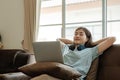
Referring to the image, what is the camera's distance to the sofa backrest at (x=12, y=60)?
2.88m

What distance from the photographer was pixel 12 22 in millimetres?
4484

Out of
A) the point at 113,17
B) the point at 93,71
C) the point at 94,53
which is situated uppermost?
the point at 113,17

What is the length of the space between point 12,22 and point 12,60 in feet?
5.49

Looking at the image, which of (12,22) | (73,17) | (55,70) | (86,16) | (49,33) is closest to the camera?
(55,70)

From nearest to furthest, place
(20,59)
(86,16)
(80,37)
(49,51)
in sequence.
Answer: (49,51), (80,37), (20,59), (86,16)

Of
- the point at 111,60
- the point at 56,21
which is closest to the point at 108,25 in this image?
the point at 56,21

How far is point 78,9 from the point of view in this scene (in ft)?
13.5

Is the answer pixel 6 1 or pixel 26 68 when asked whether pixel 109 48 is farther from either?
pixel 6 1

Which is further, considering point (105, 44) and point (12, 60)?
point (12, 60)

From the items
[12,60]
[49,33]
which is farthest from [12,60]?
[49,33]

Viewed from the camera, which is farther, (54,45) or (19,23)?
(19,23)

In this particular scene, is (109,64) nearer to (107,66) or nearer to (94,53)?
(107,66)

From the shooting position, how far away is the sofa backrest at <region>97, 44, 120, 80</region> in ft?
6.99

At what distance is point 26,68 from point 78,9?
2.35 meters
